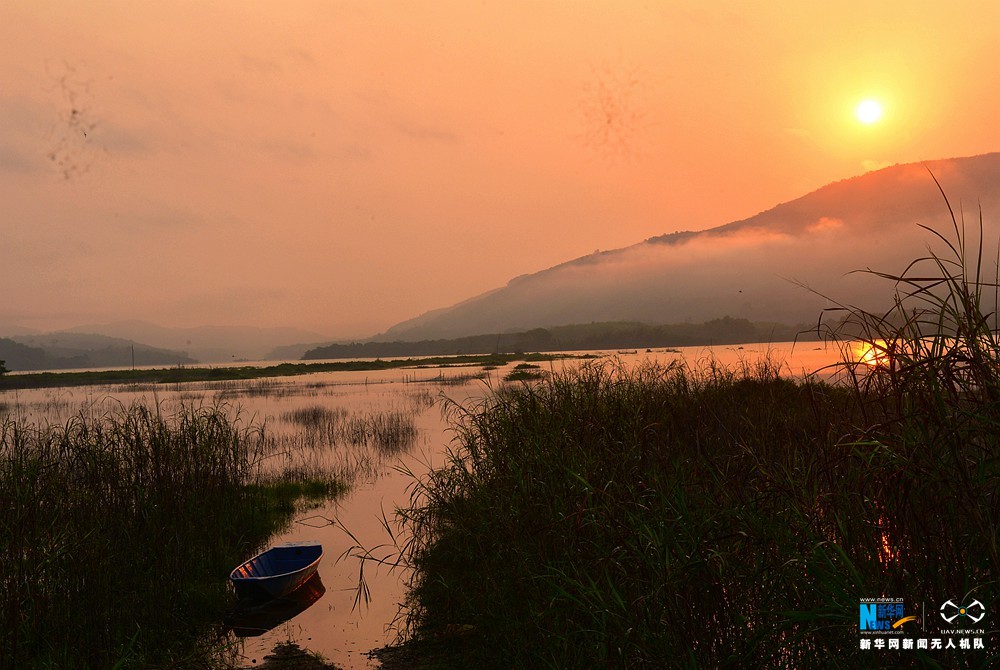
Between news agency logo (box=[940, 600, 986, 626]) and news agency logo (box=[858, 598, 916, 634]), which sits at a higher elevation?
news agency logo (box=[940, 600, 986, 626])

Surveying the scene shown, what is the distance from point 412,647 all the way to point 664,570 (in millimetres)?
5129

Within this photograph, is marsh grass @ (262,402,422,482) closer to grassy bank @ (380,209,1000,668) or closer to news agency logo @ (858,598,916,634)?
grassy bank @ (380,209,1000,668)

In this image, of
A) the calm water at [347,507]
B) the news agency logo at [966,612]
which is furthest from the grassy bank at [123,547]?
the news agency logo at [966,612]

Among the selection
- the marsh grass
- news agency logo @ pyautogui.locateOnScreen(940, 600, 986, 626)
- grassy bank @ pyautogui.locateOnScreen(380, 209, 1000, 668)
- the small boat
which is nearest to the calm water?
the marsh grass

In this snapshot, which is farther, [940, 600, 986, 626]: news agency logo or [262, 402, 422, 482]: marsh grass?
[262, 402, 422, 482]: marsh grass

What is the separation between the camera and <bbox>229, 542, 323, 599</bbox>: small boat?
11195 millimetres

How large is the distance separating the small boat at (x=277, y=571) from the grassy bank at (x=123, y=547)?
513 mm

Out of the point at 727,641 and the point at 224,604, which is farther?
the point at 224,604

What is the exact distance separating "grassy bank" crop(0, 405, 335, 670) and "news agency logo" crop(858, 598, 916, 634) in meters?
6.26

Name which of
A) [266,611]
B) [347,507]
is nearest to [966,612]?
[266,611]

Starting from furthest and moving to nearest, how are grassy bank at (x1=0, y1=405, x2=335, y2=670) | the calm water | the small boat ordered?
1. the small boat
2. the calm water
3. grassy bank at (x1=0, y1=405, x2=335, y2=670)

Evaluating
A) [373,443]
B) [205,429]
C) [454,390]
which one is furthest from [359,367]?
[205,429]

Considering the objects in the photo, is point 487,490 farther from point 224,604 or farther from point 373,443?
point 373,443

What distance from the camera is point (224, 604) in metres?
11.3
